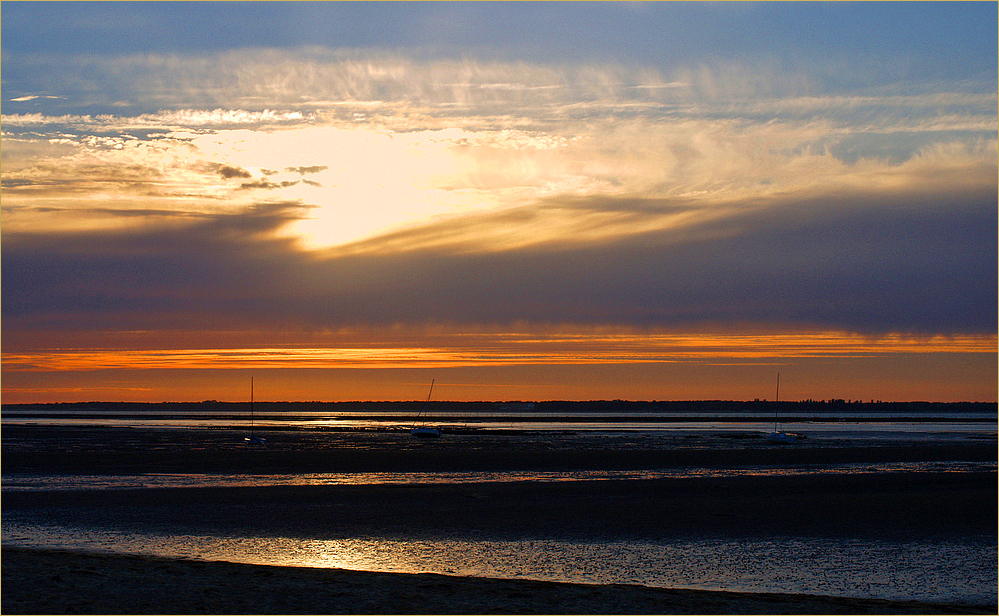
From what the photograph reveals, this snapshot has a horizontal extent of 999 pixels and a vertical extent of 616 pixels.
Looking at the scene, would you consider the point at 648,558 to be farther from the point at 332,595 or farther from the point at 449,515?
the point at 332,595

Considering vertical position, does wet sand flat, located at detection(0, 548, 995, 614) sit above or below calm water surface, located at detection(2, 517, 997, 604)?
above

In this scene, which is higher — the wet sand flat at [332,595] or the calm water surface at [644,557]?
the wet sand flat at [332,595]

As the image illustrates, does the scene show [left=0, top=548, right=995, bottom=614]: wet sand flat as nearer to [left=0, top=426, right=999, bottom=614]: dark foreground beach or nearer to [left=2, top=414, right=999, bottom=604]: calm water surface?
[left=0, top=426, right=999, bottom=614]: dark foreground beach

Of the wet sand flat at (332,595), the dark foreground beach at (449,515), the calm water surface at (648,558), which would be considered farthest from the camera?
the calm water surface at (648,558)

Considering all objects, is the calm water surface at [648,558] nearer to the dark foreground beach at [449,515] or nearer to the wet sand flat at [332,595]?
the dark foreground beach at [449,515]

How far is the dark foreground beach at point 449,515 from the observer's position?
14016mm

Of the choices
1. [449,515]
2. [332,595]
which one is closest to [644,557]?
[449,515]

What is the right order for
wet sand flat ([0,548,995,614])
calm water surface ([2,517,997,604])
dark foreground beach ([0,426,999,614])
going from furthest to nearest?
calm water surface ([2,517,997,604]) < dark foreground beach ([0,426,999,614]) < wet sand flat ([0,548,995,614])

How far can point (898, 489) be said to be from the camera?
3152 centimetres

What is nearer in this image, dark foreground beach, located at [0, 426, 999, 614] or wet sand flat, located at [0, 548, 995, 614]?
wet sand flat, located at [0, 548, 995, 614]

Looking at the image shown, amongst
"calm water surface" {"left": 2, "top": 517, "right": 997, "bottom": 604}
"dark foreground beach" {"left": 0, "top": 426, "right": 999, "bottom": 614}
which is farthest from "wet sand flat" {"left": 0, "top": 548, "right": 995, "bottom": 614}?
"calm water surface" {"left": 2, "top": 517, "right": 997, "bottom": 604}

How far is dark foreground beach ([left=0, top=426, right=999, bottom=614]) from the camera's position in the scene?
14.0 m

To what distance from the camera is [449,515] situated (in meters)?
25.1

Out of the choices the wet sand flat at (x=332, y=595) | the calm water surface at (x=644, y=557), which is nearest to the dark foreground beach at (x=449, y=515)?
the wet sand flat at (x=332, y=595)
